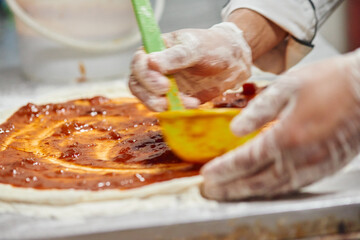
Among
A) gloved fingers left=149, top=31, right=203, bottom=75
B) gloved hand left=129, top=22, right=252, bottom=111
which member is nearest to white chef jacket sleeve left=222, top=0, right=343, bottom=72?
gloved hand left=129, top=22, right=252, bottom=111

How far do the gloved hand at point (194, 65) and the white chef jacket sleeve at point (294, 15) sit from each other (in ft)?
0.64

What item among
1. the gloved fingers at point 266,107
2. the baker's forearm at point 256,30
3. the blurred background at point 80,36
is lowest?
the blurred background at point 80,36

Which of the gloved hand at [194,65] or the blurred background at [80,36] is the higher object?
the gloved hand at [194,65]

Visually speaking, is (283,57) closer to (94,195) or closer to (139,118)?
(139,118)

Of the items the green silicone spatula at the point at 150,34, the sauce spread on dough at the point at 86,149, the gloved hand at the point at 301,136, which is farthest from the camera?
the green silicone spatula at the point at 150,34

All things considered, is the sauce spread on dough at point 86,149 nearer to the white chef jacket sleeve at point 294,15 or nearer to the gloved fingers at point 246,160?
A: the gloved fingers at point 246,160

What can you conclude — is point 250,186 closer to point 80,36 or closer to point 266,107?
point 266,107

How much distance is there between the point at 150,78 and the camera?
1.11 meters

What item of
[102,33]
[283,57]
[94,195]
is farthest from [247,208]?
[102,33]

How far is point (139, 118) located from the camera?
150 centimetres

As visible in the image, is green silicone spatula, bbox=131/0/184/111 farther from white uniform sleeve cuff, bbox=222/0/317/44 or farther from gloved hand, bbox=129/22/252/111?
white uniform sleeve cuff, bbox=222/0/317/44

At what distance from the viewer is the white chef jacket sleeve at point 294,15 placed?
1566 mm

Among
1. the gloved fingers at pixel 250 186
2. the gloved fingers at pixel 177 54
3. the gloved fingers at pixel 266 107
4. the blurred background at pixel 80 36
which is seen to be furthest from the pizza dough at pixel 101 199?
the blurred background at pixel 80 36

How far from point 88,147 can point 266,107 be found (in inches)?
21.9
